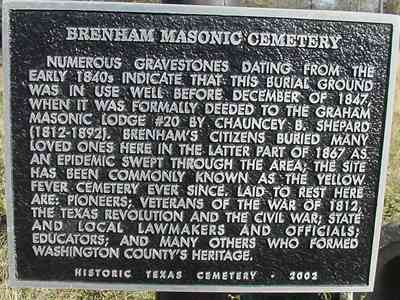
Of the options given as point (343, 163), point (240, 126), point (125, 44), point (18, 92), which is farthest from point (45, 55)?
point (343, 163)

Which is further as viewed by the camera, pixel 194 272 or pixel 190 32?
pixel 194 272

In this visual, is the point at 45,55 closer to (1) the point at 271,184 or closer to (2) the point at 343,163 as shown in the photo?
(1) the point at 271,184

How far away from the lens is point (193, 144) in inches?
99.0

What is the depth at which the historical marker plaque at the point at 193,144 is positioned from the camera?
2.46m

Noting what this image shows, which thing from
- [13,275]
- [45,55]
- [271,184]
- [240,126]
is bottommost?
[13,275]

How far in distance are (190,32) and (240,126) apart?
484mm

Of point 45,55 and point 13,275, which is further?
point 13,275

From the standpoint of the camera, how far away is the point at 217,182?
8.36ft

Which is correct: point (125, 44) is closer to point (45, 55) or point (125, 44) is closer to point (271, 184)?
point (45, 55)

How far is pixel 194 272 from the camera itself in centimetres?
262

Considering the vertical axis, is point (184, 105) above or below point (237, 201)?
above

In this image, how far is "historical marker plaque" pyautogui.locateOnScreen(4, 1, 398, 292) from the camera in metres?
2.46

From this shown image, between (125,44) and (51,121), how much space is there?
1.60ft

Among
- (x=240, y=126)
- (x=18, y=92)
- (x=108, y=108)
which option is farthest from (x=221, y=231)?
(x=18, y=92)
